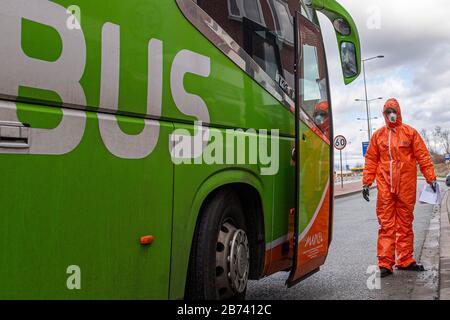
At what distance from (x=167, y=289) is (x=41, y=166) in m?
1.09

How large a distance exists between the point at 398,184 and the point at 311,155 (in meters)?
1.50

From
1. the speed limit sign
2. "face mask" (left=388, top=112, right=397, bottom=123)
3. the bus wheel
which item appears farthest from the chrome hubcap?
the speed limit sign

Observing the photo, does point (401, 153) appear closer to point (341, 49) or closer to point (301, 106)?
point (341, 49)

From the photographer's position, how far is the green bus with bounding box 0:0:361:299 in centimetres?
194

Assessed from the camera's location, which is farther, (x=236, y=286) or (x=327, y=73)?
(x=327, y=73)

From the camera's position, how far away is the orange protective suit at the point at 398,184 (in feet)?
17.6

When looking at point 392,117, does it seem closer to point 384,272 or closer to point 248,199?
point 384,272

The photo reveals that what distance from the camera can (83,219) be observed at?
2.16 meters

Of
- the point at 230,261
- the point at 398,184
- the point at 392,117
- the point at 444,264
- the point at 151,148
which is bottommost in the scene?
the point at 444,264

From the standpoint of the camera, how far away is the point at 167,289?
272 cm

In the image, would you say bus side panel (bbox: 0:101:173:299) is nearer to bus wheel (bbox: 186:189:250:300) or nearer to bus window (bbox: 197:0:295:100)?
bus wheel (bbox: 186:189:250:300)

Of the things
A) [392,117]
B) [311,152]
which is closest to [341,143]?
[392,117]
